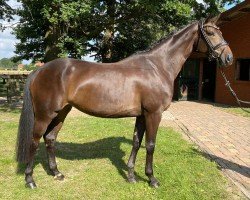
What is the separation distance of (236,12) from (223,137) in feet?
27.9

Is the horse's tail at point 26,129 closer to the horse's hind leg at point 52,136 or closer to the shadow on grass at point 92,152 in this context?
the horse's hind leg at point 52,136

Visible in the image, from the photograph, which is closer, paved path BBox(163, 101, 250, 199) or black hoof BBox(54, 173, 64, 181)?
black hoof BBox(54, 173, 64, 181)

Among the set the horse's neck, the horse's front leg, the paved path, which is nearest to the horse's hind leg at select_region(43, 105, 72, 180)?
the horse's front leg

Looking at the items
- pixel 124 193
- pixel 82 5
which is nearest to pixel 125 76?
pixel 124 193

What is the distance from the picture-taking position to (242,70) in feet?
53.1

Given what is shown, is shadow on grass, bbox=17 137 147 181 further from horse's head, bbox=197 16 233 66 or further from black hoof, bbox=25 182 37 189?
horse's head, bbox=197 16 233 66

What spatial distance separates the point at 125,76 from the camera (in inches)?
187

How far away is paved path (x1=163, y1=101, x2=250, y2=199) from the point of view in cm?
563

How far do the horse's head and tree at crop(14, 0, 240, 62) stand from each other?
7.89 metres

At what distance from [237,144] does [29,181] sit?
4.85 meters

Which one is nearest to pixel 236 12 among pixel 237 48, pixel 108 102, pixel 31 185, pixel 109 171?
pixel 237 48

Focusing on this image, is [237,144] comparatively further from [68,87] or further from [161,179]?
[68,87]

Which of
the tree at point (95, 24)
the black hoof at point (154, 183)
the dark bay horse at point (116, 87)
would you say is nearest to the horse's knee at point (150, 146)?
the dark bay horse at point (116, 87)

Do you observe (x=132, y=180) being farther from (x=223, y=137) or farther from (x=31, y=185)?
(x=223, y=137)
